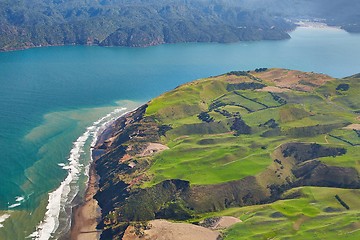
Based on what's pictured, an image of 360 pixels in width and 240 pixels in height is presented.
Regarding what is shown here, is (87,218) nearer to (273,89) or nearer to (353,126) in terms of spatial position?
(353,126)

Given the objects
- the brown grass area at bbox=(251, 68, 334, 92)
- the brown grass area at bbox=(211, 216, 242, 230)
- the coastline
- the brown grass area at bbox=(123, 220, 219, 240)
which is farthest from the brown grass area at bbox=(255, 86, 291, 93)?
the brown grass area at bbox=(123, 220, 219, 240)

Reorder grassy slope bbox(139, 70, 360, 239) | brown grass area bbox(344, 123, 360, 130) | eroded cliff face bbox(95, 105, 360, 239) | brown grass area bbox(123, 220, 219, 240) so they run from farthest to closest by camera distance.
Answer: brown grass area bbox(344, 123, 360, 130), eroded cliff face bbox(95, 105, 360, 239), grassy slope bbox(139, 70, 360, 239), brown grass area bbox(123, 220, 219, 240)

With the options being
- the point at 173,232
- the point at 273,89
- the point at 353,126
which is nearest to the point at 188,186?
the point at 173,232

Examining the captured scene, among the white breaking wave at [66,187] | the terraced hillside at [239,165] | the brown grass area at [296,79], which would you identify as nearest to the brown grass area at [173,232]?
the terraced hillside at [239,165]

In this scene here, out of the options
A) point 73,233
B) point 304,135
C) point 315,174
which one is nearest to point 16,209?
point 73,233

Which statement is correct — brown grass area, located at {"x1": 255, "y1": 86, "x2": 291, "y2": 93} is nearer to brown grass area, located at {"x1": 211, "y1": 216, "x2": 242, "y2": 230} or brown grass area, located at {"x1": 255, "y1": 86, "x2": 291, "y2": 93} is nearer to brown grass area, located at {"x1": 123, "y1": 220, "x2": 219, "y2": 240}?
brown grass area, located at {"x1": 211, "y1": 216, "x2": 242, "y2": 230}

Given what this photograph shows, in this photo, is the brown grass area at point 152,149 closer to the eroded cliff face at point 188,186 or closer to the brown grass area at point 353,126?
the eroded cliff face at point 188,186
